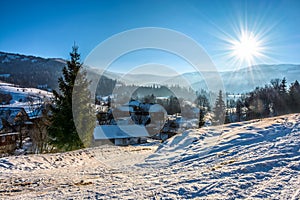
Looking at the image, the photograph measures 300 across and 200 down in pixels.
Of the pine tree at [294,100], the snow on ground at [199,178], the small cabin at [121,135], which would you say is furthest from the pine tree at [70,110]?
the pine tree at [294,100]

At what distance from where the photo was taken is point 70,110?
15.0 m

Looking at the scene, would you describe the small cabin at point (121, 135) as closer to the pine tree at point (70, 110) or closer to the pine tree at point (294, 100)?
the pine tree at point (70, 110)

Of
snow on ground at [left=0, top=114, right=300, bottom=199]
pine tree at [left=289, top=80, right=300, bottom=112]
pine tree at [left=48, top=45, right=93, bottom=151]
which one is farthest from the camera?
pine tree at [left=289, top=80, right=300, bottom=112]

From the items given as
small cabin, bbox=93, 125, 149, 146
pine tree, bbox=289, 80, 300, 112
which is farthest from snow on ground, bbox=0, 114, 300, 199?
pine tree, bbox=289, 80, 300, 112

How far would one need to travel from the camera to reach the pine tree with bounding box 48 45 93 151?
48.7 ft

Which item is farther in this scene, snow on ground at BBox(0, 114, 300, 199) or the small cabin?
the small cabin

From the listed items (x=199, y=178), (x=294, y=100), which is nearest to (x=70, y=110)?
(x=199, y=178)

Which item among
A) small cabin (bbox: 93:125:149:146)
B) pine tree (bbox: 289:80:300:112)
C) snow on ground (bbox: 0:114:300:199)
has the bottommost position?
small cabin (bbox: 93:125:149:146)

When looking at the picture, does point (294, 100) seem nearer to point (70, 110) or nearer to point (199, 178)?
point (70, 110)

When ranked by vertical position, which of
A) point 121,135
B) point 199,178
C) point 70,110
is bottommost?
point 121,135

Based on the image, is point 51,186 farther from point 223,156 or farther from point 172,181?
point 223,156

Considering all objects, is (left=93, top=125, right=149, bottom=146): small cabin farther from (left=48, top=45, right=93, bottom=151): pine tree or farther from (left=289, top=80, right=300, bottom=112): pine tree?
(left=289, top=80, right=300, bottom=112): pine tree

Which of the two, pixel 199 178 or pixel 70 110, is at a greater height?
pixel 70 110

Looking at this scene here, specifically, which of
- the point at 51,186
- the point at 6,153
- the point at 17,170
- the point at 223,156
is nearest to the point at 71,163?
the point at 17,170
